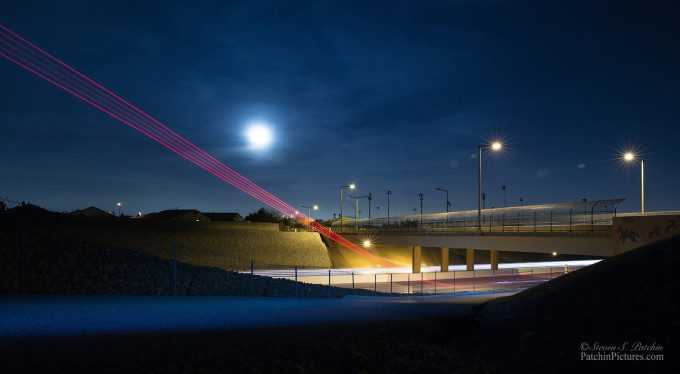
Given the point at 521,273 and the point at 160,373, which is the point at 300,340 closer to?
the point at 160,373

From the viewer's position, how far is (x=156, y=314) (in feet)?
50.8

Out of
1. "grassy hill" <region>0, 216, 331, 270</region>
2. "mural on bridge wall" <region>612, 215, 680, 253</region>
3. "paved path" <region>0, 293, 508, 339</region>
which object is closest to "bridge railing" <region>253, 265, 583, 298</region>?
"mural on bridge wall" <region>612, 215, 680, 253</region>

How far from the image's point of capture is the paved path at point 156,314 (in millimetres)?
13023

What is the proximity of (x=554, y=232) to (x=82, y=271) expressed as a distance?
33093mm

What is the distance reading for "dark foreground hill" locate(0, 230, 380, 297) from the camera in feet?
65.1

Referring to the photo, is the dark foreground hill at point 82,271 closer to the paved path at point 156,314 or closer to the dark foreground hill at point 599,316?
the paved path at point 156,314

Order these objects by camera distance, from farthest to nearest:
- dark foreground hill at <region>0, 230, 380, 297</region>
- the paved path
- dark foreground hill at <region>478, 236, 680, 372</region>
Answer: dark foreground hill at <region>0, 230, 380, 297</region> → the paved path → dark foreground hill at <region>478, 236, 680, 372</region>

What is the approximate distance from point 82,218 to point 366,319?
206 feet

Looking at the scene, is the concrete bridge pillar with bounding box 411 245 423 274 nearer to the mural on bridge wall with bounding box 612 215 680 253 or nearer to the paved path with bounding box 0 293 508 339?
the mural on bridge wall with bounding box 612 215 680 253

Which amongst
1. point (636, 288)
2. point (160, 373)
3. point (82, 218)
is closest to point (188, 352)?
point (160, 373)

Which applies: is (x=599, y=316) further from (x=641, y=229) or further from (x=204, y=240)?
(x=204, y=240)

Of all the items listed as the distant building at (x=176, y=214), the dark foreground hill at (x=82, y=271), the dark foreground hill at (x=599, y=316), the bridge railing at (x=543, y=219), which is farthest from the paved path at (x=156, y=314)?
the distant building at (x=176, y=214)

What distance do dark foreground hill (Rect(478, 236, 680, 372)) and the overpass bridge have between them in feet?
51.4

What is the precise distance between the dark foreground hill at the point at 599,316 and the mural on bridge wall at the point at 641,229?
13.9 m
